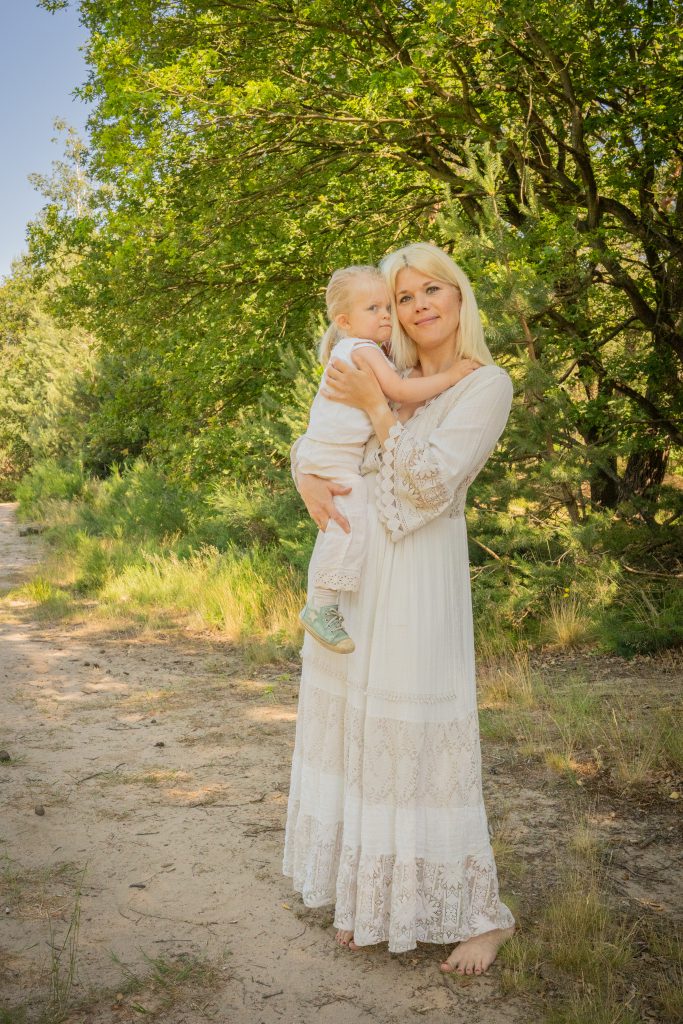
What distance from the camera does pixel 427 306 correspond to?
9.20 ft

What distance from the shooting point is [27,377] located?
27.9m

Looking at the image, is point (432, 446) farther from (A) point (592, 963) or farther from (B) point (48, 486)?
(B) point (48, 486)

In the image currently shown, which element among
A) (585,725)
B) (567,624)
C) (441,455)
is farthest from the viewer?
(567,624)

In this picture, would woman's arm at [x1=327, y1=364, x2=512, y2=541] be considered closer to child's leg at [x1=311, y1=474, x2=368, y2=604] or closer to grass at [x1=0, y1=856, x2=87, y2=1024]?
child's leg at [x1=311, y1=474, x2=368, y2=604]

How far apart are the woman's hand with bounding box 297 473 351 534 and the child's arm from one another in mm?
332

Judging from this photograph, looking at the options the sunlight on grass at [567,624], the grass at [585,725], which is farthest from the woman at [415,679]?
the sunlight on grass at [567,624]

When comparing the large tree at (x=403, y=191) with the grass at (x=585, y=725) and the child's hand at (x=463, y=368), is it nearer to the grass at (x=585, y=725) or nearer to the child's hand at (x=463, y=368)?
the grass at (x=585, y=725)

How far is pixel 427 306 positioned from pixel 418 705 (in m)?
1.19

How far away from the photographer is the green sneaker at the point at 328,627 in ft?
8.88

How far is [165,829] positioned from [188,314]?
786 centimetres

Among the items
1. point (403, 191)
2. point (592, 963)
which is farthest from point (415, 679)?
point (403, 191)

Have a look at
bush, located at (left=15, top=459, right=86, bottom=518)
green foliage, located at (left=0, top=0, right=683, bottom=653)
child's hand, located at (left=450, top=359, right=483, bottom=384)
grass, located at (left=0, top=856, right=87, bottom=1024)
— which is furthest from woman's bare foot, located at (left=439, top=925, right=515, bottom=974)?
bush, located at (left=15, top=459, right=86, bottom=518)

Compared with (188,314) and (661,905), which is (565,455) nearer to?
(661,905)

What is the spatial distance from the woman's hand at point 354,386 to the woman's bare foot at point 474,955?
1645 mm
